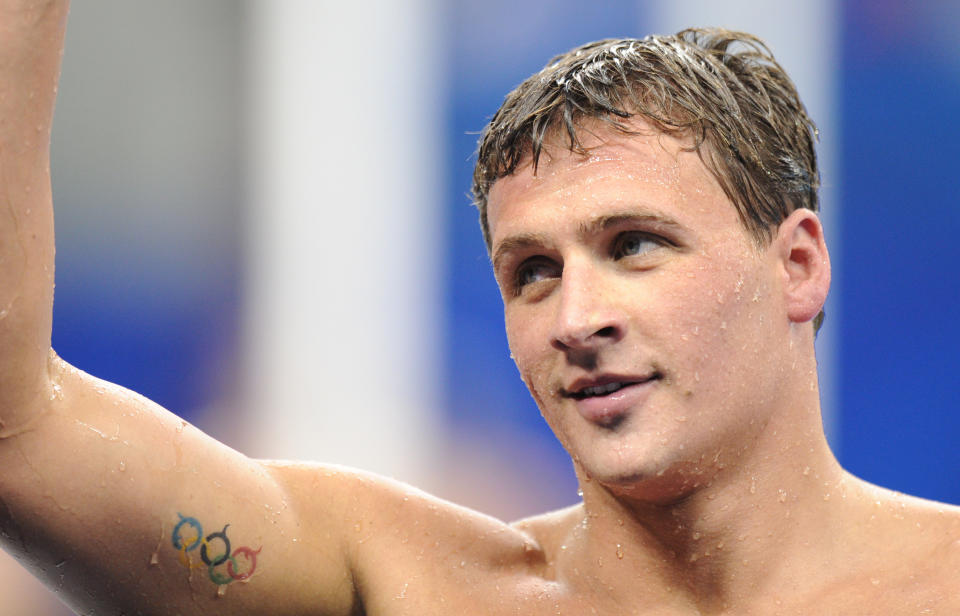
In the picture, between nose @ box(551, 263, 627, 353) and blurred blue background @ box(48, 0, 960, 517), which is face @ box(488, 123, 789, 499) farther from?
blurred blue background @ box(48, 0, 960, 517)

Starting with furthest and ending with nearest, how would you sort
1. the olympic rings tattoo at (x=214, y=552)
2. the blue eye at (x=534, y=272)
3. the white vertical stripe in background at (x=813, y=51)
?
the white vertical stripe in background at (x=813, y=51)
the blue eye at (x=534, y=272)
the olympic rings tattoo at (x=214, y=552)

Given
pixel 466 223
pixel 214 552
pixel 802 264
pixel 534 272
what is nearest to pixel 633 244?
pixel 534 272

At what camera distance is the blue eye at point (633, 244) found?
1313mm

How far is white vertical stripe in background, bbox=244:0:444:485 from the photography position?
3.56 m

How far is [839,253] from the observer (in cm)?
340

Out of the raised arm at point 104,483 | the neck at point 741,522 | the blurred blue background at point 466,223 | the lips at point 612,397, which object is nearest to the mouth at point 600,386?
the lips at point 612,397

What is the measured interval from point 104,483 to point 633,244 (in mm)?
689

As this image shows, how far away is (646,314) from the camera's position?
1266mm

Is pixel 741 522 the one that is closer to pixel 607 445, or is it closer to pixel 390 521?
pixel 607 445

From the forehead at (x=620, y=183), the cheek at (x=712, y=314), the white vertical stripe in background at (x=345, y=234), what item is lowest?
the white vertical stripe in background at (x=345, y=234)

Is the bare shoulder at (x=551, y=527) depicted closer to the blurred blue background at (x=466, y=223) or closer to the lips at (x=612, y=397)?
the lips at (x=612, y=397)

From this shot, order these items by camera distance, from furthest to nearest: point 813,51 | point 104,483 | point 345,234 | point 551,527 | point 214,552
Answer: point 345,234 → point 813,51 → point 551,527 → point 214,552 → point 104,483

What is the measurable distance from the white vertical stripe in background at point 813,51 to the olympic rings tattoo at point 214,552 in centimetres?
247

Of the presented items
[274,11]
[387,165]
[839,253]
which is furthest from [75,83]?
[839,253]
